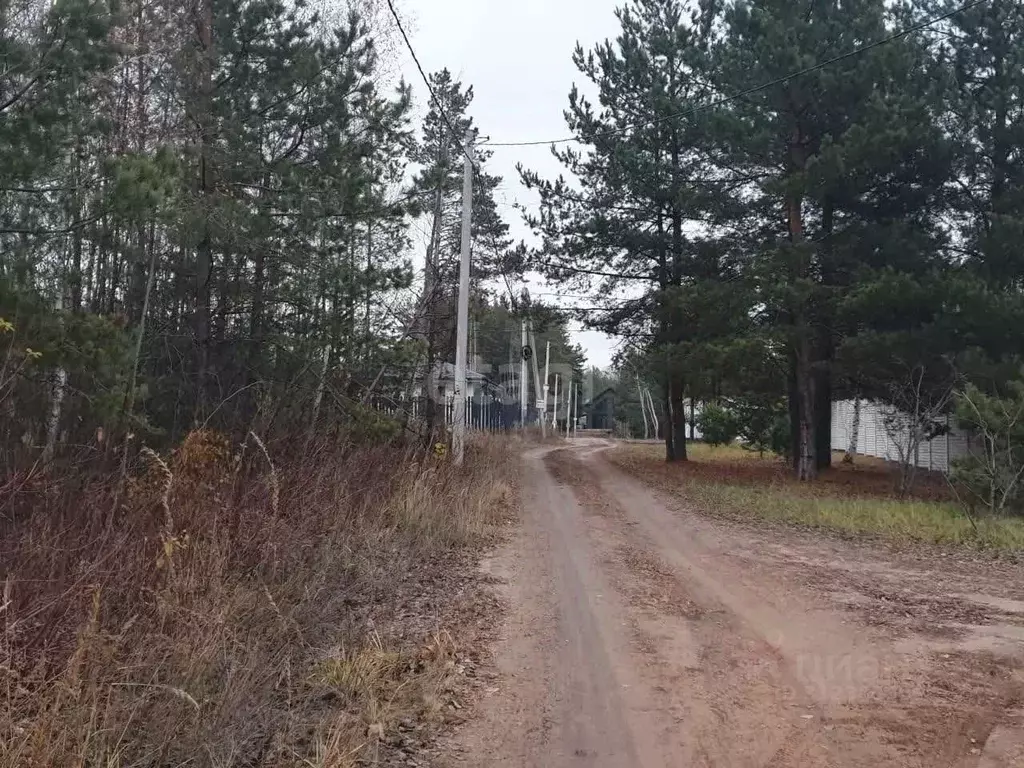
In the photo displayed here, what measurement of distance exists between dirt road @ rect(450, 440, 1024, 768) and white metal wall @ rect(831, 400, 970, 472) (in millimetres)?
11065

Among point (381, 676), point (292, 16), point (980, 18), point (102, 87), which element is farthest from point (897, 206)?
point (381, 676)

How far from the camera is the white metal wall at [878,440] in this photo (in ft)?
76.1

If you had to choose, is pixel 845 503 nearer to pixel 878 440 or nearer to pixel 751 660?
pixel 751 660

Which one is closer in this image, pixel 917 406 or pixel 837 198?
pixel 917 406

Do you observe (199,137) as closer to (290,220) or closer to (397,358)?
(290,220)

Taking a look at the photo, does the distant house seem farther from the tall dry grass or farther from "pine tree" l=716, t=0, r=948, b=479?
the tall dry grass

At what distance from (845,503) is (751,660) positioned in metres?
10.1

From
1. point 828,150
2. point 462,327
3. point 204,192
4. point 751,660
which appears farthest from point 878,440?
point 751,660

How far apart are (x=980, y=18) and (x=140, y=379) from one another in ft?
55.9

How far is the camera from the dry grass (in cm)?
1147

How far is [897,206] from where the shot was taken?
1847 centimetres

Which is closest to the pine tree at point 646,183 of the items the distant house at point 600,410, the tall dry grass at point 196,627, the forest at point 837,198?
the forest at point 837,198

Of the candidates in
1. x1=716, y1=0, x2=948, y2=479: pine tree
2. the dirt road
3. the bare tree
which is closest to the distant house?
x1=716, y1=0, x2=948, y2=479: pine tree

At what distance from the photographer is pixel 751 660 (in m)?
5.71
